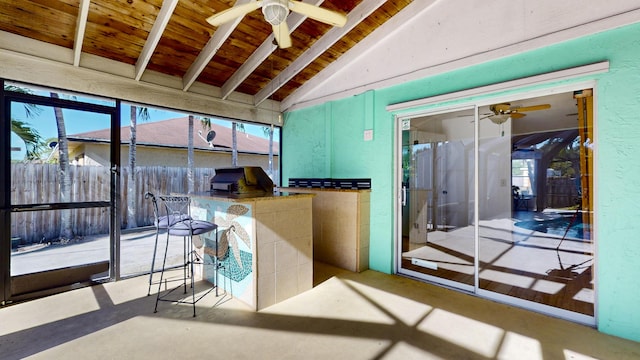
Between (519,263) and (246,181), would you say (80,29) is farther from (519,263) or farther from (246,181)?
(519,263)

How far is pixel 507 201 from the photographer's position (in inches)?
190

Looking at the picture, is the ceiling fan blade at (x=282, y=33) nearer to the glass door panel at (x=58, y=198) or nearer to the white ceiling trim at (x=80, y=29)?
the white ceiling trim at (x=80, y=29)

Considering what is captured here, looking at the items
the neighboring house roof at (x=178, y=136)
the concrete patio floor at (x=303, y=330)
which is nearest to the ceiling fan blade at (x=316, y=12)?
the concrete patio floor at (x=303, y=330)

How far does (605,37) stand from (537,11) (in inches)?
23.2

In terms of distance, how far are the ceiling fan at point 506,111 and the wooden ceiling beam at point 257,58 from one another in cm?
243

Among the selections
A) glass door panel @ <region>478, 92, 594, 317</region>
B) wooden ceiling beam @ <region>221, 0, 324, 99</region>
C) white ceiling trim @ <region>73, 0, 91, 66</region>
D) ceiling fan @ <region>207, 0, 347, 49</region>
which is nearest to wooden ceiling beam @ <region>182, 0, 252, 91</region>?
wooden ceiling beam @ <region>221, 0, 324, 99</region>

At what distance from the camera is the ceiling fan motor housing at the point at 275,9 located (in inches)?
78.3

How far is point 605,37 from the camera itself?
87.8 inches

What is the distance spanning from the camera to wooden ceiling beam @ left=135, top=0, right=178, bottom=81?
8.31ft

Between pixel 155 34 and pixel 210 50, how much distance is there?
0.56m

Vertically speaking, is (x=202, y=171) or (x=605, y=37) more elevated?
(x=605, y=37)

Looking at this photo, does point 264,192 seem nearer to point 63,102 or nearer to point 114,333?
point 114,333

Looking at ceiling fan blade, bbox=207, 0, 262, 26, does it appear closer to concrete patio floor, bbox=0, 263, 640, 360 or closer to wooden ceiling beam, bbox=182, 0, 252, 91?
wooden ceiling beam, bbox=182, 0, 252, 91

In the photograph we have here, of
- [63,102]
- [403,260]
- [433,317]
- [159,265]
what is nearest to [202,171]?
[159,265]
